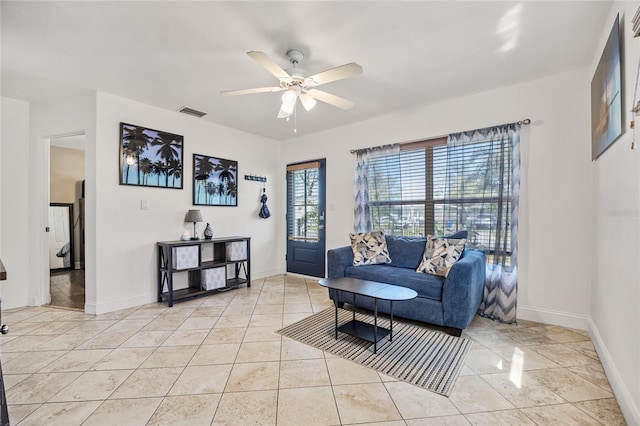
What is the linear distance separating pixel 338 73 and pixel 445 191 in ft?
6.73

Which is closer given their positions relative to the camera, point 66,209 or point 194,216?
point 194,216

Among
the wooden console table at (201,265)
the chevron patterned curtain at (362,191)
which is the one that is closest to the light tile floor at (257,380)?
the wooden console table at (201,265)

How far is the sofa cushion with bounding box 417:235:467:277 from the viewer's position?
2.87m

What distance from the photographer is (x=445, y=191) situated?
344cm

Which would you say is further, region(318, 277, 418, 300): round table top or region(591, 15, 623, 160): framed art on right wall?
region(318, 277, 418, 300): round table top

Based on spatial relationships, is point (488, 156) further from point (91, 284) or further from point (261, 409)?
point (91, 284)

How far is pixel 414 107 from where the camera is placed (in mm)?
3686

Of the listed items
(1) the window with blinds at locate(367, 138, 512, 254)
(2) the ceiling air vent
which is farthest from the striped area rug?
(2) the ceiling air vent

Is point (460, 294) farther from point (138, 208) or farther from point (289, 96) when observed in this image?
point (138, 208)

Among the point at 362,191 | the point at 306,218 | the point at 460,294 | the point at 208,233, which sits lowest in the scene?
the point at 460,294

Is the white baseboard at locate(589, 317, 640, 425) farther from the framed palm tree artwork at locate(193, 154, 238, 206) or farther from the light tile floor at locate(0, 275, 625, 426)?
the framed palm tree artwork at locate(193, 154, 238, 206)

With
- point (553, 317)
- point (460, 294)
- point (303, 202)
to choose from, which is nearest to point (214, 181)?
point (303, 202)

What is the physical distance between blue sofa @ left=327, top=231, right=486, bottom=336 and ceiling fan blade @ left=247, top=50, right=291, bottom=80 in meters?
1.98

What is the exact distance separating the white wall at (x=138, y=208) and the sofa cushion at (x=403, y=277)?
2328mm
